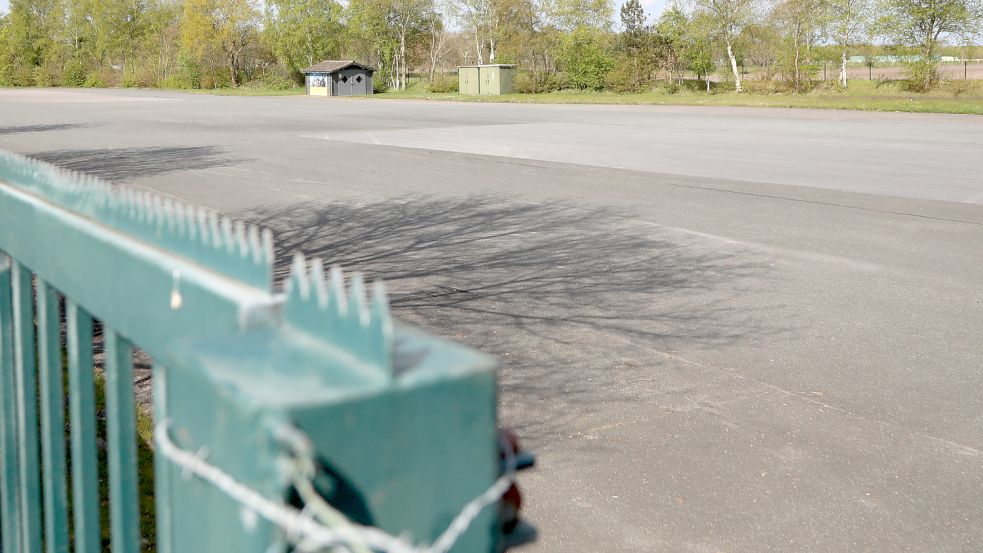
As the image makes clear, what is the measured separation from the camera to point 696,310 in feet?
24.6

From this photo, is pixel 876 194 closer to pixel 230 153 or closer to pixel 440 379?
pixel 230 153

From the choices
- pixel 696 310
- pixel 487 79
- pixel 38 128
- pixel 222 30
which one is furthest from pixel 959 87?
pixel 222 30

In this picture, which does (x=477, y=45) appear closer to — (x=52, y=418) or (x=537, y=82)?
(x=537, y=82)

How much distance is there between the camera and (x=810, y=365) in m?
6.21

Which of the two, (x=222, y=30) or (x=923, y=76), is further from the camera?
(x=222, y=30)

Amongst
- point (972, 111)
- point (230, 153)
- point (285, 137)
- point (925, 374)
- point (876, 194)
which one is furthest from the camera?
point (972, 111)


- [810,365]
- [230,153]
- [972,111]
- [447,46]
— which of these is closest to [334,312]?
[810,365]

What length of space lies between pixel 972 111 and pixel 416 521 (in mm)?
37351

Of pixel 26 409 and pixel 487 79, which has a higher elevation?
pixel 487 79

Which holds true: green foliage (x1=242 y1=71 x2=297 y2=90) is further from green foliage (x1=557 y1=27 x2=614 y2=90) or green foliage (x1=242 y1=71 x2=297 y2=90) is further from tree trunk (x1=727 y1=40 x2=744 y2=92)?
tree trunk (x1=727 y1=40 x2=744 y2=92)

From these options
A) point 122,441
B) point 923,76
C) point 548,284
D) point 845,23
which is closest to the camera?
point 122,441

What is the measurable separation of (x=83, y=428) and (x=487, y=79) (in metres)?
61.2

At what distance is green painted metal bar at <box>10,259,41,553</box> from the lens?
2.06 meters

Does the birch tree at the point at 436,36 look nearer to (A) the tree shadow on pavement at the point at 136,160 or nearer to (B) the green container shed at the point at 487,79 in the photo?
(B) the green container shed at the point at 487,79
